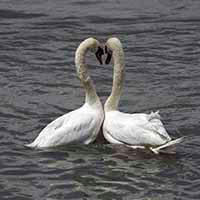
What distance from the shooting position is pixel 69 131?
408 inches

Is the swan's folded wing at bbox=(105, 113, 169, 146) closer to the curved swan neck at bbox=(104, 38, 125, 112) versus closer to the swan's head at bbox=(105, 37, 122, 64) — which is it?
the curved swan neck at bbox=(104, 38, 125, 112)

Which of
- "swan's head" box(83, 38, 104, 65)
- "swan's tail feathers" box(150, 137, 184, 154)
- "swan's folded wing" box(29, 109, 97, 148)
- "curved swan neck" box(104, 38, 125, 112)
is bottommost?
"swan's tail feathers" box(150, 137, 184, 154)

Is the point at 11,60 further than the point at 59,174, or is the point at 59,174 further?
the point at 11,60

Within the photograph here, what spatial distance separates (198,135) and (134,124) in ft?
3.15

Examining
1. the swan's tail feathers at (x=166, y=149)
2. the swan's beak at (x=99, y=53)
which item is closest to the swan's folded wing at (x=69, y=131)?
the swan's beak at (x=99, y=53)

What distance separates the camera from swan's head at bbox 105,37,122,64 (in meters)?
10.6

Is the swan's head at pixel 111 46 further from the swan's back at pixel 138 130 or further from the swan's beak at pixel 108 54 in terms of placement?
the swan's back at pixel 138 130

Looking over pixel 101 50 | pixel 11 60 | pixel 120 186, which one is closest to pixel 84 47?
pixel 101 50

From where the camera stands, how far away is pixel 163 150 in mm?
9984

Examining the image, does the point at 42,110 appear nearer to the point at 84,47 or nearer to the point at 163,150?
the point at 84,47

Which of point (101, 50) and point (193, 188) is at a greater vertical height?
point (101, 50)

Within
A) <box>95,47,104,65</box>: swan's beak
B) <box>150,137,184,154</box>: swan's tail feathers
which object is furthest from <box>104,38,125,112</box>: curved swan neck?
<box>150,137,184,154</box>: swan's tail feathers

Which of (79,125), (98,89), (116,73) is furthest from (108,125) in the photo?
(98,89)

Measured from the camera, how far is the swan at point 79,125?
34.0 ft
